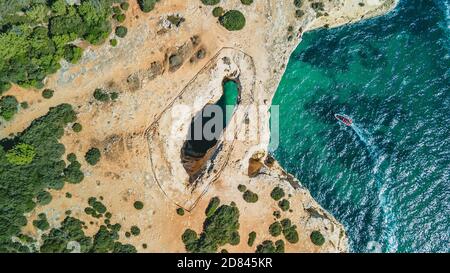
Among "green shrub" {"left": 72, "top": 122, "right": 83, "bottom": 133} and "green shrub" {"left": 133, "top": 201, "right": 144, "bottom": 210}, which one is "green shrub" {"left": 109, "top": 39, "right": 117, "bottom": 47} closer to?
"green shrub" {"left": 72, "top": 122, "right": 83, "bottom": 133}

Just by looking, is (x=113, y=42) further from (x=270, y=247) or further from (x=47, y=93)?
(x=270, y=247)

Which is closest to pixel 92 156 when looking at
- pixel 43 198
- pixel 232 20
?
pixel 43 198

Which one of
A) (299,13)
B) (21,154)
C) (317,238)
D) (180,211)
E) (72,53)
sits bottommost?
(317,238)

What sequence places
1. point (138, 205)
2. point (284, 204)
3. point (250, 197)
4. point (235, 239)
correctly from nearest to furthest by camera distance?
1. point (138, 205)
2. point (235, 239)
3. point (250, 197)
4. point (284, 204)

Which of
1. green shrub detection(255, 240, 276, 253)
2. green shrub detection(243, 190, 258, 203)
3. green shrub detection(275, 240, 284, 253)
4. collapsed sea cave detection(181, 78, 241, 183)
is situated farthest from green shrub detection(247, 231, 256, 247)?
collapsed sea cave detection(181, 78, 241, 183)

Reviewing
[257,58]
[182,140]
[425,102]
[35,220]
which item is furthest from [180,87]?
[425,102]

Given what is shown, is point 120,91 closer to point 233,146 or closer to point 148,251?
point 233,146
